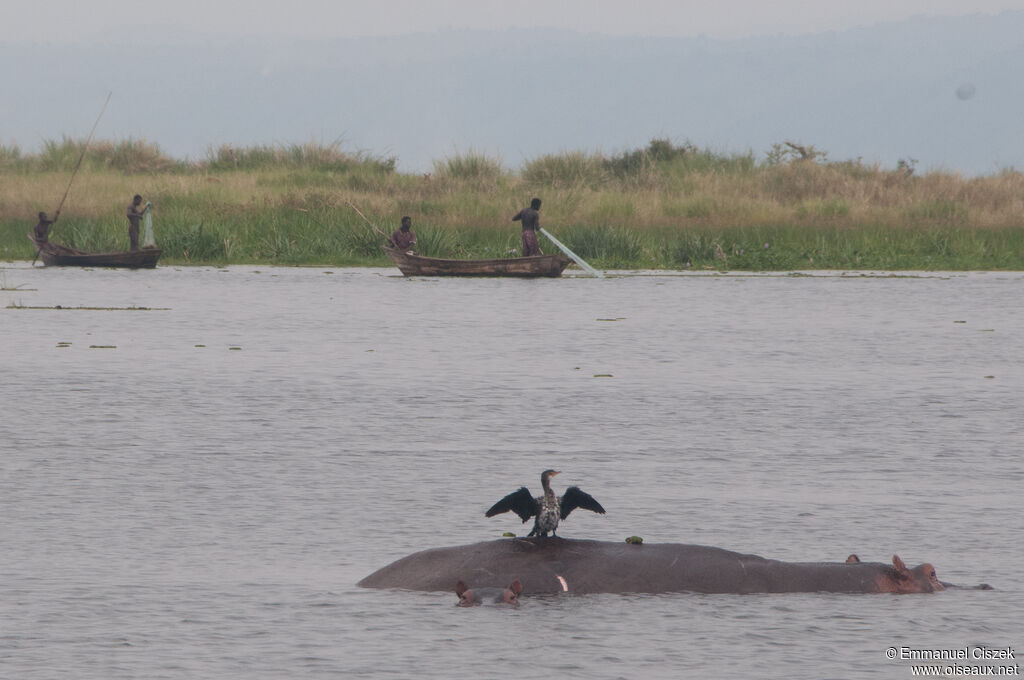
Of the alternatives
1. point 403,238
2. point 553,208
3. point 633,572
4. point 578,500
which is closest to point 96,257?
point 403,238

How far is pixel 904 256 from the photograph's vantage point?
42750 mm

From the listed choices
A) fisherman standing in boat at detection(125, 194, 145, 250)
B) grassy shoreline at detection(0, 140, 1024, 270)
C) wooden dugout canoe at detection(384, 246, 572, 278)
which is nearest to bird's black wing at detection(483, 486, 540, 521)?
wooden dugout canoe at detection(384, 246, 572, 278)

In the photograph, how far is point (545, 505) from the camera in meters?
8.65

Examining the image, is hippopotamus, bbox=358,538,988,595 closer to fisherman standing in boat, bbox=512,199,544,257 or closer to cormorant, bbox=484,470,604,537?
cormorant, bbox=484,470,604,537

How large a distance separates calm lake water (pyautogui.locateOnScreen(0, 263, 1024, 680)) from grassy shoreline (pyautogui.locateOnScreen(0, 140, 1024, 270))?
17272mm

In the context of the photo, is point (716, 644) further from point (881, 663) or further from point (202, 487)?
point (202, 487)

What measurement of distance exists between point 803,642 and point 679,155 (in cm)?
5281

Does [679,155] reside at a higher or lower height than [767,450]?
higher

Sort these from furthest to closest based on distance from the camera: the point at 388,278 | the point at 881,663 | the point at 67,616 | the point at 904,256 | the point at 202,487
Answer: the point at 904,256 → the point at 388,278 → the point at 202,487 → the point at 67,616 → the point at 881,663

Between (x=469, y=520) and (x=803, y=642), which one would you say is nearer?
(x=803, y=642)

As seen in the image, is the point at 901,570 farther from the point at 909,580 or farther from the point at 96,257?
the point at 96,257

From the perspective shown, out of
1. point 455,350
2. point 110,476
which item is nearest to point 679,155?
point 455,350

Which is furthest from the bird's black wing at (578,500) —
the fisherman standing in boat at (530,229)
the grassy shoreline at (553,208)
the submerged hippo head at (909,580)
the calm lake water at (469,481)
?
the grassy shoreline at (553,208)

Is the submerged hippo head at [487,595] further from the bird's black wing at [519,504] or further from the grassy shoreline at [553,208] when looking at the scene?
the grassy shoreline at [553,208]
